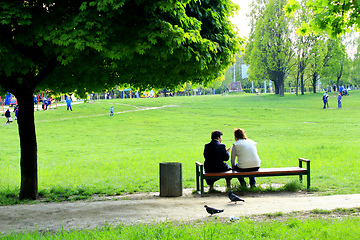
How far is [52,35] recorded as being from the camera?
716cm

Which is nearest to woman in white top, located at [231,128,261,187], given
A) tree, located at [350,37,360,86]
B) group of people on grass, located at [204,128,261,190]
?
group of people on grass, located at [204,128,261,190]

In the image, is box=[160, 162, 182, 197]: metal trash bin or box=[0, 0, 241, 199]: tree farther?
box=[160, 162, 182, 197]: metal trash bin

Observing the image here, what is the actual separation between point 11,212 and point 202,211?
4054 millimetres

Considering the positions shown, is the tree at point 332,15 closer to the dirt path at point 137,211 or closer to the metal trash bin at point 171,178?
the dirt path at point 137,211

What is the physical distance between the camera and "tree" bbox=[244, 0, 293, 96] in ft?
191

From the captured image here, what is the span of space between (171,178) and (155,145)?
13.1 metres

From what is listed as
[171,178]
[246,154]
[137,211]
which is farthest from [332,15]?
[137,211]

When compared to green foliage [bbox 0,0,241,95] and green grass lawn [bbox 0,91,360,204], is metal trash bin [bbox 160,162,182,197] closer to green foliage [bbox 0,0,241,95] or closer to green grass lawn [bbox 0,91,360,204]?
green grass lawn [bbox 0,91,360,204]

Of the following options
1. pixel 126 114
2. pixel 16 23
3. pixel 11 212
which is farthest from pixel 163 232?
pixel 126 114

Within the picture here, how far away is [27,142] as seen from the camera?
9516mm

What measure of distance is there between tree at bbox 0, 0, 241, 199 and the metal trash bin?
2283 mm

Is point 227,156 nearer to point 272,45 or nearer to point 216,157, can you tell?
point 216,157

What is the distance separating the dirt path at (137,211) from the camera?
6453 mm

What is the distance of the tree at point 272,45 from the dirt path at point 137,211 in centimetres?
5260
